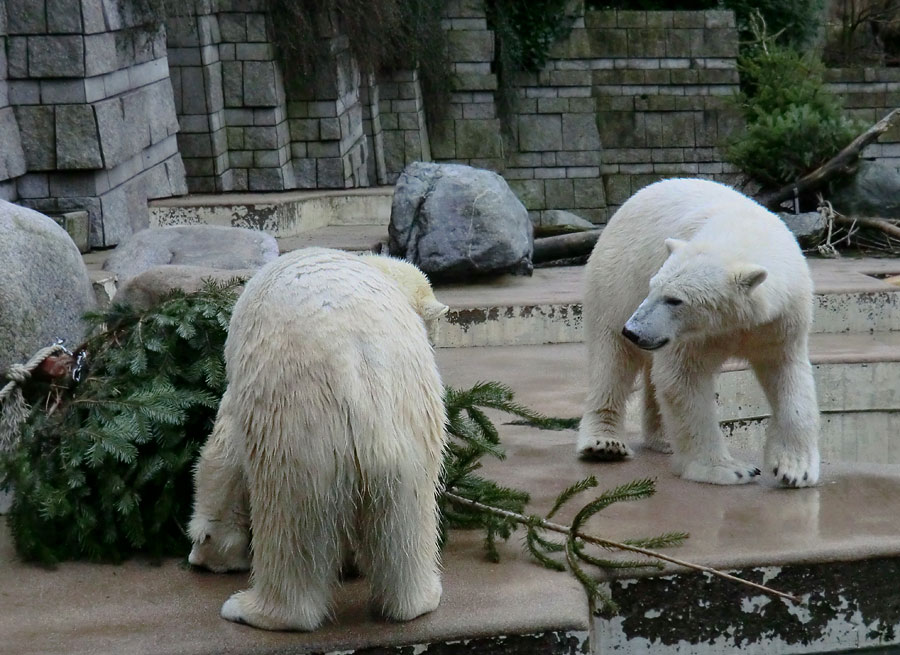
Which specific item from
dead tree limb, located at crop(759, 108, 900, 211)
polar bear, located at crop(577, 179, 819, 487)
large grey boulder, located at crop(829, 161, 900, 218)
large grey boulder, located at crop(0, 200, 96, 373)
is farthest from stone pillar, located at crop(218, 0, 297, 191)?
polar bear, located at crop(577, 179, 819, 487)

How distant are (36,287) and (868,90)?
12563 millimetres

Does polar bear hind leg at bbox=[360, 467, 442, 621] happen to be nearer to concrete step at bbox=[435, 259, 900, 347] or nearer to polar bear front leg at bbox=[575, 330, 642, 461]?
polar bear front leg at bbox=[575, 330, 642, 461]

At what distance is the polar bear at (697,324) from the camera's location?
3141 mm

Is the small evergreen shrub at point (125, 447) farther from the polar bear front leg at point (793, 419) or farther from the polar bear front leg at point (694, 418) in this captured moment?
the polar bear front leg at point (793, 419)

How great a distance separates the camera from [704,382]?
3.38m

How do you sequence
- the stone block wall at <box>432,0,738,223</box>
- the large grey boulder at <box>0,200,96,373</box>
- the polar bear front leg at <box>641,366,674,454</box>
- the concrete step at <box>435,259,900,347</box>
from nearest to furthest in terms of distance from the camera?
the large grey boulder at <box>0,200,96,373</box> → the polar bear front leg at <box>641,366,674,454</box> → the concrete step at <box>435,259,900,347</box> → the stone block wall at <box>432,0,738,223</box>

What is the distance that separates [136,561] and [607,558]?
1250 millimetres

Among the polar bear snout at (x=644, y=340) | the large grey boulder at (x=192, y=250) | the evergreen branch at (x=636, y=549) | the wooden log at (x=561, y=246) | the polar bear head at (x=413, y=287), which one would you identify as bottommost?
the wooden log at (x=561, y=246)

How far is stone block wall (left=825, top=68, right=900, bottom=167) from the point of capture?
45.3ft

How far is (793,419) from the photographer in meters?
3.37

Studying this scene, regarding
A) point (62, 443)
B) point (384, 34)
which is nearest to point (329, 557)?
point (62, 443)

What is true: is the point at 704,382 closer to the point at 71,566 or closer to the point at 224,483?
the point at 224,483

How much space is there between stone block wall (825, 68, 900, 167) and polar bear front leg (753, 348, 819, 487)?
11.3 metres

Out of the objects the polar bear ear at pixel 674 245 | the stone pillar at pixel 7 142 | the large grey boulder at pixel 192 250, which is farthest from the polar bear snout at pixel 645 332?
the stone pillar at pixel 7 142
